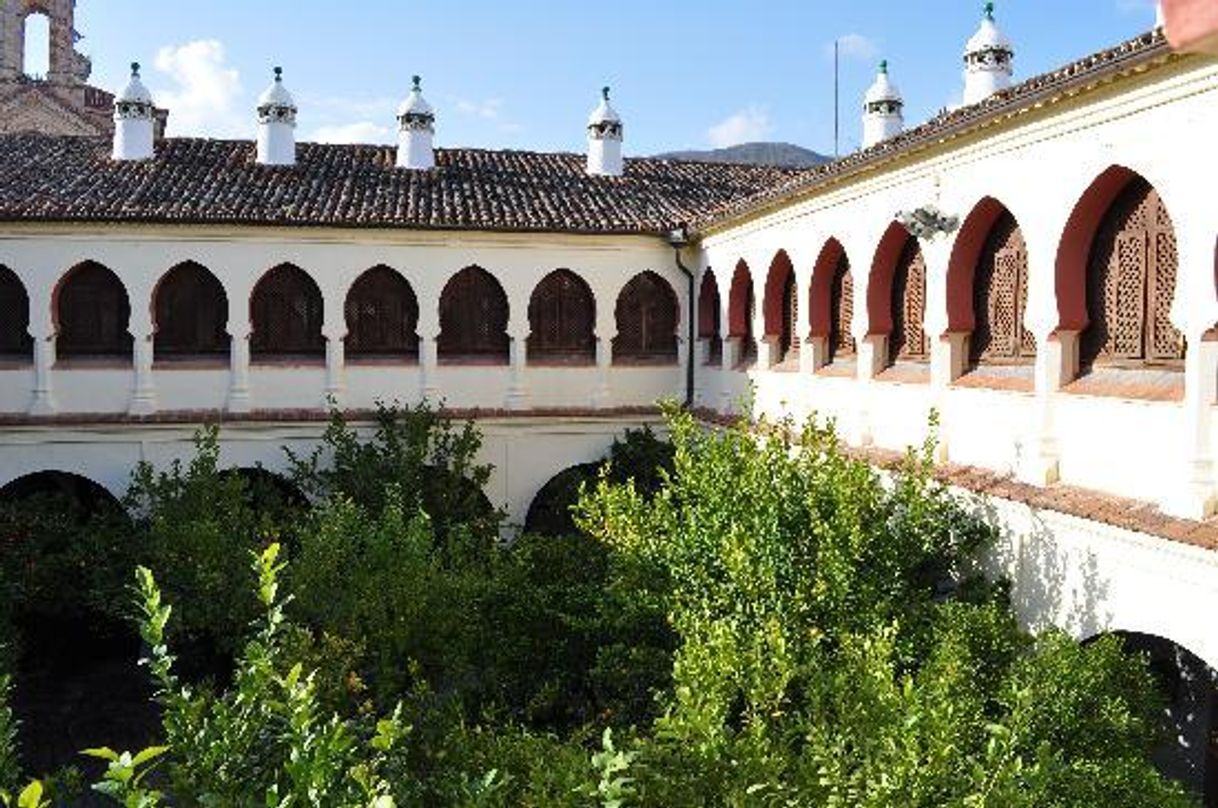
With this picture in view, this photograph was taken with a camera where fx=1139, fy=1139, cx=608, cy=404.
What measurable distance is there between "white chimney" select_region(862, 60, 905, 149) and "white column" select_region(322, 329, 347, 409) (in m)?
10.5

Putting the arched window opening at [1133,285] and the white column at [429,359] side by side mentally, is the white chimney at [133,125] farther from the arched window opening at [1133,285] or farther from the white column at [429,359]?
the arched window opening at [1133,285]

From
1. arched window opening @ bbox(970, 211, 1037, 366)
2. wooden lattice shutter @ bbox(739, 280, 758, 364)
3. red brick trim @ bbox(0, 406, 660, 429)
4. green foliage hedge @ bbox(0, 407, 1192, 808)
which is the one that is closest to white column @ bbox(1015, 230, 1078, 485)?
arched window opening @ bbox(970, 211, 1037, 366)

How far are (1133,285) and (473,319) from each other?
11.3 metres

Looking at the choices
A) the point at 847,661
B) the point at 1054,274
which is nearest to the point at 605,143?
the point at 1054,274

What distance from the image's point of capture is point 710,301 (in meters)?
18.1

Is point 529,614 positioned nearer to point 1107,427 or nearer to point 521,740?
point 521,740

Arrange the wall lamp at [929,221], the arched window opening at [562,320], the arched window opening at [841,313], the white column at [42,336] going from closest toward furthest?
1. the wall lamp at [929,221]
2. the arched window opening at [841,313]
3. the white column at [42,336]
4. the arched window opening at [562,320]

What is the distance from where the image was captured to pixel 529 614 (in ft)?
34.7

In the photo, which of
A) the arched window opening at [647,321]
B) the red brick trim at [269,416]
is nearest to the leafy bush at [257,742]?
the red brick trim at [269,416]

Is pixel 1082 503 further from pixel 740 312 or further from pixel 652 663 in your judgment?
pixel 740 312

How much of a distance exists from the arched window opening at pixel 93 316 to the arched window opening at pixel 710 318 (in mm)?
8728

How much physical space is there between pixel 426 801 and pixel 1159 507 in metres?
5.46

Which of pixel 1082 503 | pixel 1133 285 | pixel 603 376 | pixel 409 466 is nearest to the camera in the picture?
pixel 1082 503

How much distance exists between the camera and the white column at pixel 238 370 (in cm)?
1719
